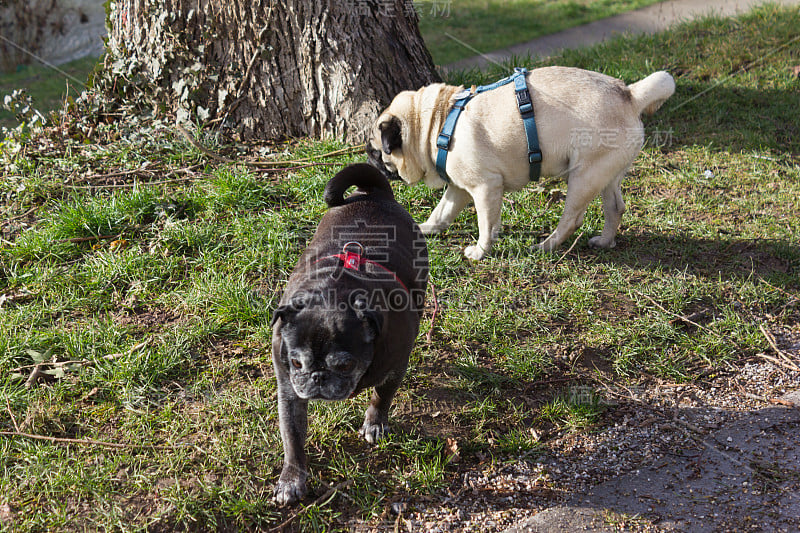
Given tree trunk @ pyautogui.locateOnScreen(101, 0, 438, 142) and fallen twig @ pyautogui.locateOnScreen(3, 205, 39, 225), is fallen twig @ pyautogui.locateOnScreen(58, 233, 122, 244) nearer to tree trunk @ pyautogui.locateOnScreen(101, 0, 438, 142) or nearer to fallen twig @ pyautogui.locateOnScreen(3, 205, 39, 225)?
fallen twig @ pyautogui.locateOnScreen(3, 205, 39, 225)

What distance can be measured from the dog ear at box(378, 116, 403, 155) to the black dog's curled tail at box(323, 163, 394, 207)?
976 mm

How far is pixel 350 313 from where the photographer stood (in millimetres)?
2418

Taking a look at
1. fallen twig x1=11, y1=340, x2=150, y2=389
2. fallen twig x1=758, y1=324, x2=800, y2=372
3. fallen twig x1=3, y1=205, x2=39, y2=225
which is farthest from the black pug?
fallen twig x1=3, y1=205, x2=39, y2=225

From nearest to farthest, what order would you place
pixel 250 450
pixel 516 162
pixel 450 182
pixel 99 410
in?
1. pixel 250 450
2. pixel 99 410
3. pixel 516 162
4. pixel 450 182

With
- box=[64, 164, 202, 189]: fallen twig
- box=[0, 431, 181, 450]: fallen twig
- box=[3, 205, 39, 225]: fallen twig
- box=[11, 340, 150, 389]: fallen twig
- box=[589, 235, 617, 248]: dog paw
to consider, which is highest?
box=[64, 164, 202, 189]: fallen twig

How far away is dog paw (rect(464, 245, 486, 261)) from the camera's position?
14.6 ft

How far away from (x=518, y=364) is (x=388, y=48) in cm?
321

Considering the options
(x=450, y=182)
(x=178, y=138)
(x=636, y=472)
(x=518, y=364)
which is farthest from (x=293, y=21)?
(x=636, y=472)

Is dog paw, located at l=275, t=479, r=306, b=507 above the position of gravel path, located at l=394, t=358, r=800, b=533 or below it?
above

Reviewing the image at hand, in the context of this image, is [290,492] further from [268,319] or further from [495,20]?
[495,20]

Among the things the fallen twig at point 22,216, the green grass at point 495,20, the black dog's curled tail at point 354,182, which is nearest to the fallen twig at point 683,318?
the black dog's curled tail at point 354,182

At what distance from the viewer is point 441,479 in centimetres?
290

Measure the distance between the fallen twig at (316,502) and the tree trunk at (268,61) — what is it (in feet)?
11.2

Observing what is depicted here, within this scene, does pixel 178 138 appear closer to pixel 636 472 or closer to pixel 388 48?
pixel 388 48
